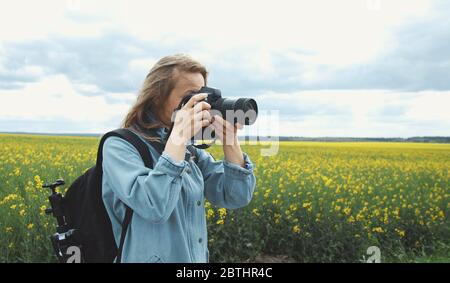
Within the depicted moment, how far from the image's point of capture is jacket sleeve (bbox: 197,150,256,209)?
1.75 metres

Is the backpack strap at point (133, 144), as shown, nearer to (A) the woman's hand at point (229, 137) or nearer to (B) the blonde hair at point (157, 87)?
(B) the blonde hair at point (157, 87)

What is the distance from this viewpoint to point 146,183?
1380mm

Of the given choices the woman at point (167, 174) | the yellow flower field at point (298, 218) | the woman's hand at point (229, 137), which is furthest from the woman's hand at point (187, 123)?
the yellow flower field at point (298, 218)

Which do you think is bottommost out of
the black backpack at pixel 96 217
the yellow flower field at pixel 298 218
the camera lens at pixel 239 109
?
the yellow flower field at pixel 298 218

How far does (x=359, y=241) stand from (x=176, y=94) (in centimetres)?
329

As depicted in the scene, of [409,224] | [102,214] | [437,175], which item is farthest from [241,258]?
[437,175]

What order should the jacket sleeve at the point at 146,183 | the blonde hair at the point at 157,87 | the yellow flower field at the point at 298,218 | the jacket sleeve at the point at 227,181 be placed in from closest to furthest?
1. the jacket sleeve at the point at 146,183
2. the blonde hair at the point at 157,87
3. the jacket sleeve at the point at 227,181
4. the yellow flower field at the point at 298,218

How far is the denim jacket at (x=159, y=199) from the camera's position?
1388 millimetres

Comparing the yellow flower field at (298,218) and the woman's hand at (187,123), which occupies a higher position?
the woman's hand at (187,123)

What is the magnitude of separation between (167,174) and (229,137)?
369mm

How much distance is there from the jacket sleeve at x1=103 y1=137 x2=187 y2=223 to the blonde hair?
0.19 metres

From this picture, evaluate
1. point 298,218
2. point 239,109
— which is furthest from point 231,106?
point 298,218

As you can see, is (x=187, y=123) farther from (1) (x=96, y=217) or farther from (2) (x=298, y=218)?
(2) (x=298, y=218)
